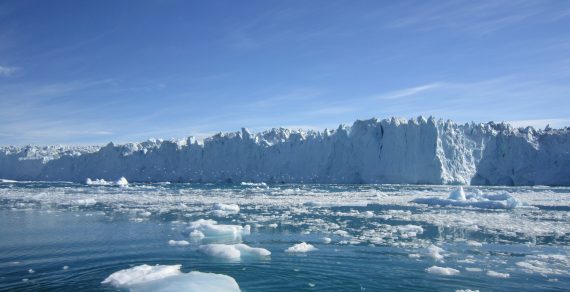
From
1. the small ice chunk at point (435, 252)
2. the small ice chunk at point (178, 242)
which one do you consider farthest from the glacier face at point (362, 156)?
the small ice chunk at point (178, 242)

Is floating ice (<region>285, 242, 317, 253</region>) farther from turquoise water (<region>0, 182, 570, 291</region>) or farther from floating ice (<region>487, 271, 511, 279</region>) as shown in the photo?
floating ice (<region>487, 271, 511, 279</region>)

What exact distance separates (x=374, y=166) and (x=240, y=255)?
1185 inches

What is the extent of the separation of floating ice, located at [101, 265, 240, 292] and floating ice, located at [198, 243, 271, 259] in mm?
1266

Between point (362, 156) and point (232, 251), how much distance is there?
30406 millimetres

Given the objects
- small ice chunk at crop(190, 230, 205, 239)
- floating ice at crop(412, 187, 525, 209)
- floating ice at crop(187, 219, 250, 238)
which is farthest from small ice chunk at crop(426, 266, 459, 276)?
floating ice at crop(412, 187, 525, 209)

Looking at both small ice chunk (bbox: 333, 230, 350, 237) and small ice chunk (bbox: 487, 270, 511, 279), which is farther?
small ice chunk (bbox: 333, 230, 350, 237)

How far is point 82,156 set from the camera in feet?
159

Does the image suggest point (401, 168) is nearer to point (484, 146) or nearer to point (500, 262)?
point (484, 146)

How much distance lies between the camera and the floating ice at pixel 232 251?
8008mm

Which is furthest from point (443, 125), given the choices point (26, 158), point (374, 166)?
point (26, 158)

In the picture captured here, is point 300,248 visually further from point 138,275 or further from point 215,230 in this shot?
point 138,275

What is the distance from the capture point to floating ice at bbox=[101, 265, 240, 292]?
584 cm

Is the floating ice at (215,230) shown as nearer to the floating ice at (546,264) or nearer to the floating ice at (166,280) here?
the floating ice at (166,280)

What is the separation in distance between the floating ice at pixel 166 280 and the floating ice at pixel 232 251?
1.27 metres
